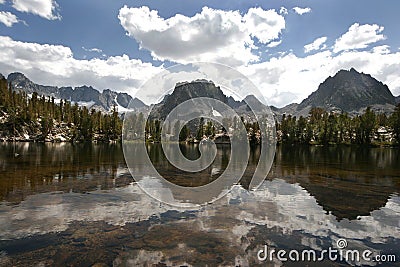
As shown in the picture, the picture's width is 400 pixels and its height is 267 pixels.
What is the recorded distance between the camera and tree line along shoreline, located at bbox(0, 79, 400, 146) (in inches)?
5773

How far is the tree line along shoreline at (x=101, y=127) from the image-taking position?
147 metres

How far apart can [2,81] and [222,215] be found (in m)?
186

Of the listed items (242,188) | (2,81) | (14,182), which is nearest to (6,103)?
(2,81)

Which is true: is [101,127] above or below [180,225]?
above

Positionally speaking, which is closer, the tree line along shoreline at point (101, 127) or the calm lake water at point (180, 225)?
the calm lake water at point (180, 225)

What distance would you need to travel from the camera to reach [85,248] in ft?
37.6

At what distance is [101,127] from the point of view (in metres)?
187

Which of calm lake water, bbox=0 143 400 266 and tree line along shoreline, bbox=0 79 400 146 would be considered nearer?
calm lake water, bbox=0 143 400 266

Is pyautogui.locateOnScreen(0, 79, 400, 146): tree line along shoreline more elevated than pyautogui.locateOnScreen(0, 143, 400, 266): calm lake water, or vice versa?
pyautogui.locateOnScreen(0, 79, 400, 146): tree line along shoreline

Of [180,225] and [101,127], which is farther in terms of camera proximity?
[101,127]

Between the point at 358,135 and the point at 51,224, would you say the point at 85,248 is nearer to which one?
the point at 51,224

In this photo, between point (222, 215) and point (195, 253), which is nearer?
point (195, 253)

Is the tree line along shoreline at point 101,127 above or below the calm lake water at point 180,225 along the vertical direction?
above

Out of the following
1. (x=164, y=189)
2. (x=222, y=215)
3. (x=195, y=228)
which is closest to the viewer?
(x=195, y=228)
